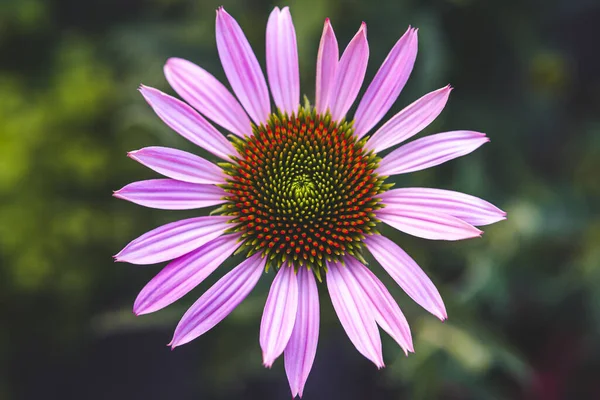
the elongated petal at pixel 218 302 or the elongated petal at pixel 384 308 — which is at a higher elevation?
the elongated petal at pixel 218 302

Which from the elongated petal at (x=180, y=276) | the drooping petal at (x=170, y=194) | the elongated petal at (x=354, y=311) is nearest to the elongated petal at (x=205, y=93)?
the drooping petal at (x=170, y=194)

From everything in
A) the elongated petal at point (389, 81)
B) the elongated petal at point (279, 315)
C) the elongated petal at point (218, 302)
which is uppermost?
the elongated petal at point (389, 81)

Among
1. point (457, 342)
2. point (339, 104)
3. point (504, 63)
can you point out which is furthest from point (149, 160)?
point (504, 63)

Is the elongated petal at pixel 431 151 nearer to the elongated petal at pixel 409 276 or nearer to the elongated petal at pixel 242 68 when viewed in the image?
the elongated petal at pixel 409 276

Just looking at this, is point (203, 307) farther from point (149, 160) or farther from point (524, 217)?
point (524, 217)

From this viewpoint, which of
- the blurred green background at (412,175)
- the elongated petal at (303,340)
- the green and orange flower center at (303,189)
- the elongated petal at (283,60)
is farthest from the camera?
the blurred green background at (412,175)

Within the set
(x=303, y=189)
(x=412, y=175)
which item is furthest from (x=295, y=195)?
(x=412, y=175)

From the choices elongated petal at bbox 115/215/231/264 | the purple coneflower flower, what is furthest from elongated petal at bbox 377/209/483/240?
elongated petal at bbox 115/215/231/264
